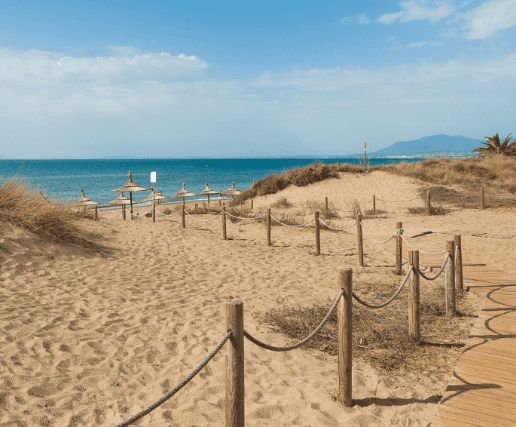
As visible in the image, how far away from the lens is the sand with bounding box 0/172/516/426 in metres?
3.49

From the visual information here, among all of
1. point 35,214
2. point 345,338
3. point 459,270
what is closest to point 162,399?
point 345,338

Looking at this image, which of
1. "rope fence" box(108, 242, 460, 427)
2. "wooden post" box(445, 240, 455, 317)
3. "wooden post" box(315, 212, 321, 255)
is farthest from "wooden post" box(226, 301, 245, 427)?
"wooden post" box(315, 212, 321, 255)

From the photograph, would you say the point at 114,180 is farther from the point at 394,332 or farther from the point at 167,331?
the point at 394,332

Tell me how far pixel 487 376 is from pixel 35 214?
9.13m

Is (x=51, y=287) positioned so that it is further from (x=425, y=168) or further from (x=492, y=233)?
(x=425, y=168)

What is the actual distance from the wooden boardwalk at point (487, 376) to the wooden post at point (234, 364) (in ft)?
5.97

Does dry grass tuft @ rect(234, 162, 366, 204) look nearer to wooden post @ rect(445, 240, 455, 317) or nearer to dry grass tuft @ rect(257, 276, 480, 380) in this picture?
dry grass tuft @ rect(257, 276, 480, 380)

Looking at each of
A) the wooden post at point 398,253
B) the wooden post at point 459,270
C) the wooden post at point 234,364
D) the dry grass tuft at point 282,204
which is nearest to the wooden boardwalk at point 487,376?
the wooden post at point 459,270

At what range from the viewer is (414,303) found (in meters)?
4.58

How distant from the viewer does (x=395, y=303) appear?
20.4 ft

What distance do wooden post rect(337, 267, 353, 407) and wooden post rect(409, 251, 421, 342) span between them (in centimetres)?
144

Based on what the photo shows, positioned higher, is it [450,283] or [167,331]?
[450,283]

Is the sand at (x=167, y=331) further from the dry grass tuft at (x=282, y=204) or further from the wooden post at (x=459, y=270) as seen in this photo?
the dry grass tuft at (x=282, y=204)

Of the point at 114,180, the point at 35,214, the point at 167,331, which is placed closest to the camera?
the point at 167,331
